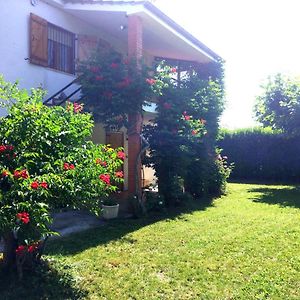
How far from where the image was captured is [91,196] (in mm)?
5227

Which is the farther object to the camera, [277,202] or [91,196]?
[277,202]

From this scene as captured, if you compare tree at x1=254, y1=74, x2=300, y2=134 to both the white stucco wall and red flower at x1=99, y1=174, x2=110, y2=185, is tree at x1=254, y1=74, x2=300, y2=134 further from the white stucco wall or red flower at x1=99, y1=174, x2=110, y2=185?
red flower at x1=99, y1=174, x2=110, y2=185

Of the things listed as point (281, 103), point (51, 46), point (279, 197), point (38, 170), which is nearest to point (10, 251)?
point (38, 170)

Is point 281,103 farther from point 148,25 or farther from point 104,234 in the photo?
point 104,234

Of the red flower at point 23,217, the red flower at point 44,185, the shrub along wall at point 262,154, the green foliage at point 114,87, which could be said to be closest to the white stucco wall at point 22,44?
the green foliage at point 114,87

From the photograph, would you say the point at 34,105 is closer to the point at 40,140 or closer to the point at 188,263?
the point at 40,140

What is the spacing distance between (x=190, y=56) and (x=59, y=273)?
12.8 metres

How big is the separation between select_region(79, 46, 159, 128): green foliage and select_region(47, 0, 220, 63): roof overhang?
4.37 feet

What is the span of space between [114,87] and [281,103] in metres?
8.56

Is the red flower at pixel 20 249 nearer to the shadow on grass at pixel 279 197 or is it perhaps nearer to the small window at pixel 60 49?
the small window at pixel 60 49

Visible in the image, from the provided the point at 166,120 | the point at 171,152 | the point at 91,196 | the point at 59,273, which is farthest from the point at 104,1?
the point at 59,273

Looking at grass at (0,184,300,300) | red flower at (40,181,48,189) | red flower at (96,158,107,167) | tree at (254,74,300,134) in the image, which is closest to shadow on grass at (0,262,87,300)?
grass at (0,184,300,300)

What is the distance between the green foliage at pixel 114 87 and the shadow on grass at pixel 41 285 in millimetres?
5182

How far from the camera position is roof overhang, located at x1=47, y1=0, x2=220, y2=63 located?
10273 millimetres
